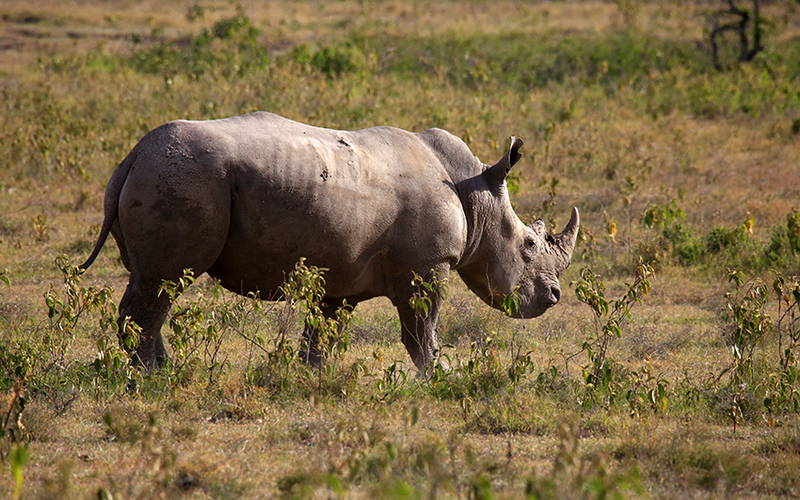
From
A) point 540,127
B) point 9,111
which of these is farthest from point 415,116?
point 9,111

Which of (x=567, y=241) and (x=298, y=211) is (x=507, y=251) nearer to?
(x=567, y=241)

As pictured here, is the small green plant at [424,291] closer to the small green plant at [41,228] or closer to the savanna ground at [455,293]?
the savanna ground at [455,293]

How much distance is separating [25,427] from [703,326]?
5.51 m

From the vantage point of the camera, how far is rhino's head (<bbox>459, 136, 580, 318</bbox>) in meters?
6.24

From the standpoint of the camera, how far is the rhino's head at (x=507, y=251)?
6.24m

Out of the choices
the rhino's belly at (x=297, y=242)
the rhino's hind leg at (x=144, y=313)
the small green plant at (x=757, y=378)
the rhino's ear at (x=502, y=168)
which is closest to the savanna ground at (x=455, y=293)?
the small green plant at (x=757, y=378)

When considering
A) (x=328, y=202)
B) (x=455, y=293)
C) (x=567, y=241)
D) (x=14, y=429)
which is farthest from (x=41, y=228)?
(x=567, y=241)

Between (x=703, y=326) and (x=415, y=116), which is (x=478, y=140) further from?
(x=703, y=326)

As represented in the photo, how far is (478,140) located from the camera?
12.9 metres

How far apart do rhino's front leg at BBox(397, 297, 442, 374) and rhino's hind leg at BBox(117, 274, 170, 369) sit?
1590mm

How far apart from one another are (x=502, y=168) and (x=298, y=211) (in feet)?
5.71

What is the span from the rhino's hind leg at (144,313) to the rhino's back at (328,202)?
433 millimetres

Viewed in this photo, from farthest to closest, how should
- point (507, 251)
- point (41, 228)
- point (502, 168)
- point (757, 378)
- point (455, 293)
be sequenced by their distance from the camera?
point (41, 228) → point (455, 293) → point (507, 251) → point (502, 168) → point (757, 378)

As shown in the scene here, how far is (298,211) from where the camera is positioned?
5195mm
